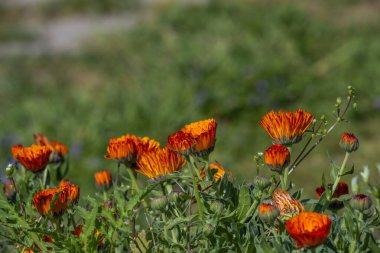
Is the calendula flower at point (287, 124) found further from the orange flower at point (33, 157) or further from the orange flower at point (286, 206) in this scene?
the orange flower at point (33, 157)

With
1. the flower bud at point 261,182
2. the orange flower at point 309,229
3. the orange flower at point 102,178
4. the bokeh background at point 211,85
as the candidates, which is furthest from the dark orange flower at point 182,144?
the bokeh background at point 211,85

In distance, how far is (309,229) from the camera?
1145 millimetres

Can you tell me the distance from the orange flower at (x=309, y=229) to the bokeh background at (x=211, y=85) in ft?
10.1

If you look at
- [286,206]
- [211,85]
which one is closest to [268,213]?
[286,206]

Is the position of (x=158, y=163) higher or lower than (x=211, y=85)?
lower

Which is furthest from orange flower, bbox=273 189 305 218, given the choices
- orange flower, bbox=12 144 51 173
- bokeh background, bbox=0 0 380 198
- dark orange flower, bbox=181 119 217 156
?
bokeh background, bbox=0 0 380 198

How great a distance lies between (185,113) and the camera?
17.3 feet

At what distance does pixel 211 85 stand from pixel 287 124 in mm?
4344

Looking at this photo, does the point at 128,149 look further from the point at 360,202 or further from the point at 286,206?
the point at 360,202

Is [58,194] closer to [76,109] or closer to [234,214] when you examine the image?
[234,214]

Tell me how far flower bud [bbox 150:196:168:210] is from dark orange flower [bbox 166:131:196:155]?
10 cm

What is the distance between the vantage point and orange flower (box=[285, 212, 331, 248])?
114 centimetres

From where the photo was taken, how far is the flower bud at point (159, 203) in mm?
1416

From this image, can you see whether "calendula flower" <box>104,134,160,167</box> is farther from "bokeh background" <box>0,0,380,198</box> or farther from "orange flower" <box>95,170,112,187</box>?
"bokeh background" <box>0,0,380,198</box>
